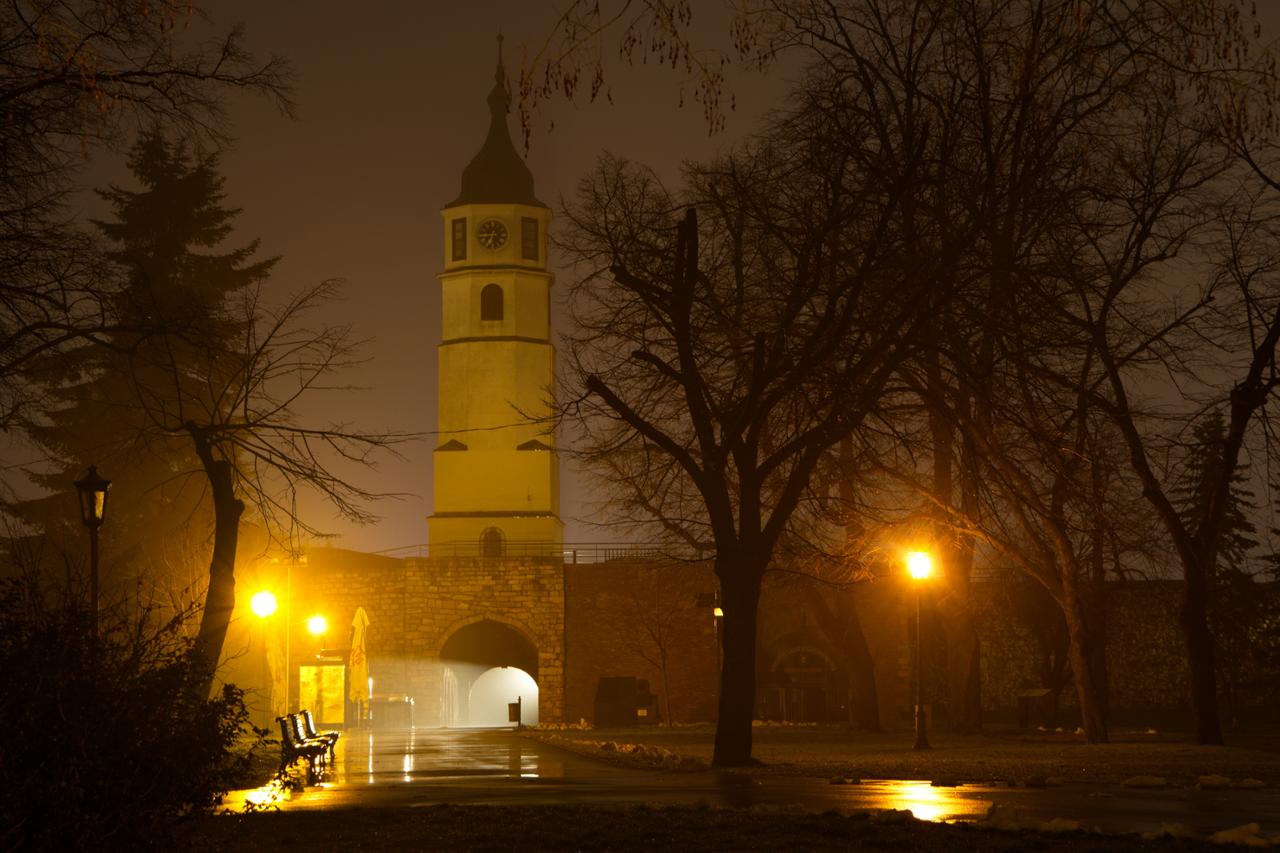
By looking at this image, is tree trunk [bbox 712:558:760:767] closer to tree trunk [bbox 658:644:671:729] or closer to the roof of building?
tree trunk [bbox 658:644:671:729]

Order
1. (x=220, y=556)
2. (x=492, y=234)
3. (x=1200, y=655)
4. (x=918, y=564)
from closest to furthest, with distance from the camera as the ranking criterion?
(x=220, y=556) < (x=1200, y=655) < (x=918, y=564) < (x=492, y=234)

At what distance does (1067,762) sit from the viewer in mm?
17188

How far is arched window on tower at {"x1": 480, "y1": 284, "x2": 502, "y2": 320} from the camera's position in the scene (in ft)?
225

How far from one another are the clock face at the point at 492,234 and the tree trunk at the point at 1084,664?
162 feet

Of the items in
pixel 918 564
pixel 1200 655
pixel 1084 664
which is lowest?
pixel 1084 664

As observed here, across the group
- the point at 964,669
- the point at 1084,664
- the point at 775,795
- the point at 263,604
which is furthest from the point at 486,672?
the point at 775,795

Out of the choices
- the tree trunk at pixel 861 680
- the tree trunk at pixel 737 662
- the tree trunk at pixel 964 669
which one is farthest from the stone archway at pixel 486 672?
the tree trunk at pixel 737 662

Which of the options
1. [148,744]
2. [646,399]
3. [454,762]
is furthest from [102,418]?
[148,744]

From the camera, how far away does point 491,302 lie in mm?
68938

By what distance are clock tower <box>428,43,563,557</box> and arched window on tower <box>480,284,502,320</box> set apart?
43 mm

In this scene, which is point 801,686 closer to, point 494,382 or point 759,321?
point 494,382

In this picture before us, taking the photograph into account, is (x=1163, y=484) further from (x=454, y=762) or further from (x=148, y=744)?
(x=148, y=744)

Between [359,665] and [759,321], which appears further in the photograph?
[359,665]

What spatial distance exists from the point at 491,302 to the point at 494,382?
378cm
